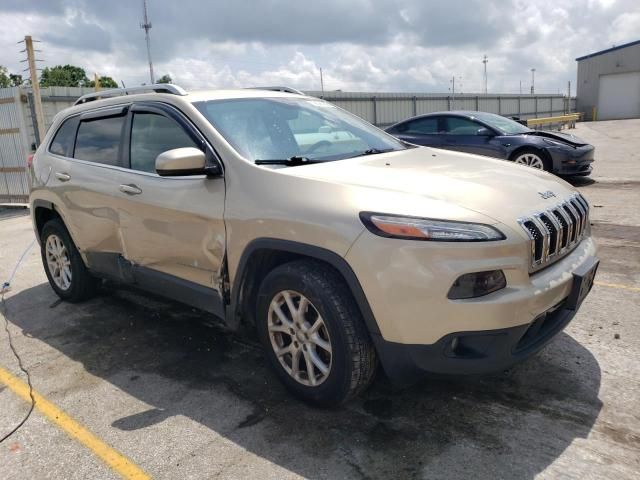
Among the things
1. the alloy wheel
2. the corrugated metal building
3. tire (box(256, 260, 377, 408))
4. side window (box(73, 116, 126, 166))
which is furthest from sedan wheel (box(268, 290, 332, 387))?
the corrugated metal building

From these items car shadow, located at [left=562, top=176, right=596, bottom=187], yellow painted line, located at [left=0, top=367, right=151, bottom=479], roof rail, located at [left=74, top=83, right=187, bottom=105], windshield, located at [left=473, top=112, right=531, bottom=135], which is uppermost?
roof rail, located at [left=74, top=83, right=187, bottom=105]

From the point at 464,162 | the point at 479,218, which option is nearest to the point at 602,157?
the point at 464,162

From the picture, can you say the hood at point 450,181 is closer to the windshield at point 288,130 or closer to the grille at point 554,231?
the grille at point 554,231

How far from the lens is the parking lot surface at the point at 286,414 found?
263 cm

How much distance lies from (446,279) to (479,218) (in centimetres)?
35

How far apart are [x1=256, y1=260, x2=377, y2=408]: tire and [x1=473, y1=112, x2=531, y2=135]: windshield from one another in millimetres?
8556

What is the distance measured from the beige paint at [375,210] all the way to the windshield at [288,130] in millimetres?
116

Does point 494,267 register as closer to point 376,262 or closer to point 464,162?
point 376,262

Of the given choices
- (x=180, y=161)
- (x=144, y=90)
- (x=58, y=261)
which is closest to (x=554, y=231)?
(x=180, y=161)

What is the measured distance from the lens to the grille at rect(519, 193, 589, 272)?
107 inches

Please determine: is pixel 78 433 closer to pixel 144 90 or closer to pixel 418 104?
pixel 144 90

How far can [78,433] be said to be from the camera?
304 cm

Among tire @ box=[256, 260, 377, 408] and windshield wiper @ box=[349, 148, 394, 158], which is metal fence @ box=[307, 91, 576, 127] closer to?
windshield wiper @ box=[349, 148, 394, 158]

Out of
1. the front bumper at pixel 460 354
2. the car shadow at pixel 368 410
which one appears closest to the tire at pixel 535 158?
the car shadow at pixel 368 410
